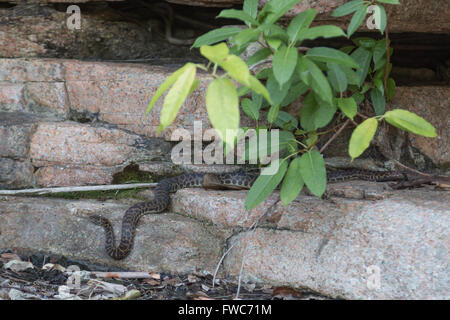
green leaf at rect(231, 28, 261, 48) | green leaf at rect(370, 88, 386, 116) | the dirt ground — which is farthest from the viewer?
green leaf at rect(370, 88, 386, 116)

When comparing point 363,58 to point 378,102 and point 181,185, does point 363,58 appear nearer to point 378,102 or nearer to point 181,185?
point 378,102

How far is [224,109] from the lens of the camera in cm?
254

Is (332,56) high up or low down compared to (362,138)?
up

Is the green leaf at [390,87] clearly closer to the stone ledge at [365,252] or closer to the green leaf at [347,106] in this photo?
the stone ledge at [365,252]

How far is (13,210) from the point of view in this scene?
584 centimetres

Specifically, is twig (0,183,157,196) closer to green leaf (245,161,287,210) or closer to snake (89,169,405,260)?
snake (89,169,405,260)

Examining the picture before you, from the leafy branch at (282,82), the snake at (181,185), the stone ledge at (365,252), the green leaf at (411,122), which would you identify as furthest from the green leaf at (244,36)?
the snake at (181,185)

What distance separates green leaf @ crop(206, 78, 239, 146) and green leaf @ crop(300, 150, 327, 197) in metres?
1.53

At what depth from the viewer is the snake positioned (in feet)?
18.1

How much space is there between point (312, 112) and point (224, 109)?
7.01 ft

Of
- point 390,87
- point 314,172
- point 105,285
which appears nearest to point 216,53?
point 314,172

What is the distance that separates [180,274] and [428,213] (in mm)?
2380

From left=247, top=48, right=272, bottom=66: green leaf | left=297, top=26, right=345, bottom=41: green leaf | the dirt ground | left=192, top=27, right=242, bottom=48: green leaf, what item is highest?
left=192, top=27, right=242, bottom=48: green leaf

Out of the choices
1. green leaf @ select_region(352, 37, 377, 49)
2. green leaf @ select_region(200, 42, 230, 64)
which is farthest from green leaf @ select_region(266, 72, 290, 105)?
green leaf @ select_region(352, 37, 377, 49)
